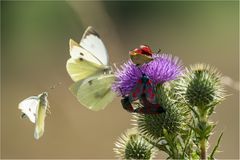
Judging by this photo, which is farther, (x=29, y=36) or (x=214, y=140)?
(x=29, y=36)

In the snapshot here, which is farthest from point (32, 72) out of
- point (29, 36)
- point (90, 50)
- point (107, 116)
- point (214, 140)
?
point (90, 50)

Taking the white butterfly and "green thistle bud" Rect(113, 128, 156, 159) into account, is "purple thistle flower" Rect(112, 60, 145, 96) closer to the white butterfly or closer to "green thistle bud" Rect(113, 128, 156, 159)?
"green thistle bud" Rect(113, 128, 156, 159)

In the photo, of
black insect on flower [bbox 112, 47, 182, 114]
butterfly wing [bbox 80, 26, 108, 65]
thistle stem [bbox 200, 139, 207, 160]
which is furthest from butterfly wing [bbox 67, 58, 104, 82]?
thistle stem [bbox 200, 139, 207, 160]

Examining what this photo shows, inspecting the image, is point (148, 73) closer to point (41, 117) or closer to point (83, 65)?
point (83, 65)

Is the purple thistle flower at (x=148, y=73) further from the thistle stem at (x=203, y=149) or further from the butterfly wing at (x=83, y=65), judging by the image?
the thistle stem at (x=203, y=149)

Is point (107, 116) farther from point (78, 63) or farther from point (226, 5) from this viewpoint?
point (78, 63)
